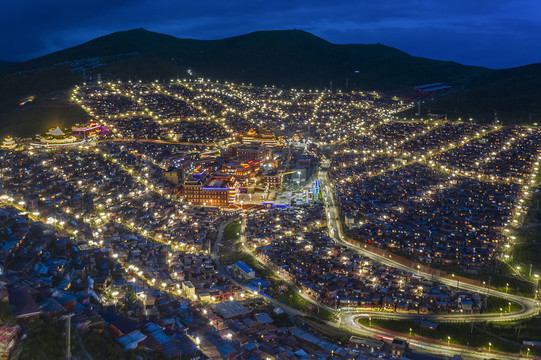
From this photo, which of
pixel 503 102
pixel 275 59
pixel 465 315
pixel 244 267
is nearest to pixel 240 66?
pixel 275 59

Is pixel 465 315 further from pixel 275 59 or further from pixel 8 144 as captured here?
pixel 275 59

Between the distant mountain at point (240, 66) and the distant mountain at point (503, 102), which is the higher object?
the distant mountain at point (240, 66)

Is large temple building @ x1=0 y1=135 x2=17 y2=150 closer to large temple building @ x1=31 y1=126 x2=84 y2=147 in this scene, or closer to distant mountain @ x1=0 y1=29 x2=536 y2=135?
large temple building @ x1=31 y1=126 x2=84 y2=147

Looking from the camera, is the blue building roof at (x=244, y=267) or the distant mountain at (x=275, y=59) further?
the distant mountain at (x=275, y=59)

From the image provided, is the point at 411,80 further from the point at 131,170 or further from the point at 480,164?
the point at 131,170

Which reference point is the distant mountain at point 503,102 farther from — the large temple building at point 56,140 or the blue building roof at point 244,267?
the large temple building at point 56,140

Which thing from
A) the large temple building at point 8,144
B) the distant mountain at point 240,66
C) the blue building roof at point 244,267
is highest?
the distant mountain at point 240,66

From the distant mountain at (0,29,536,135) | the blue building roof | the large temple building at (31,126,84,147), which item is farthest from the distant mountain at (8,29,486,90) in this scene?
the blue building roof

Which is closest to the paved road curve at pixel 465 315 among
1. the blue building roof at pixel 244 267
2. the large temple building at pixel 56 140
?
the blue building roof at pixel 244 267
